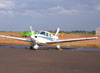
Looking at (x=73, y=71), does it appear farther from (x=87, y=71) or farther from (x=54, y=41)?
(x=54, y=41)

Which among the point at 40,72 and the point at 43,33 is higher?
the point at 43,33

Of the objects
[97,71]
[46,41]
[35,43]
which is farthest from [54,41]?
[97,71]

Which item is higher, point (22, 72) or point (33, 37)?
point (33, 37)

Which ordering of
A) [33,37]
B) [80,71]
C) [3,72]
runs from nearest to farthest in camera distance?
[3,72]
[80,71]
[33,37]

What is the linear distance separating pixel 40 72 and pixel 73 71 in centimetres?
152

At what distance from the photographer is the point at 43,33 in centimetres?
2306

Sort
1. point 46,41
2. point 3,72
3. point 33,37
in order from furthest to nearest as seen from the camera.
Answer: point 46,41 → point 33,37 → point 3,72

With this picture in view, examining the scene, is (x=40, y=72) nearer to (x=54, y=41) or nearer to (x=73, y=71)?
(x=73, y=71)

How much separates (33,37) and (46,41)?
7.00ft

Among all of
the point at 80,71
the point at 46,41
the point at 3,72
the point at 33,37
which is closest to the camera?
the point at 3,72

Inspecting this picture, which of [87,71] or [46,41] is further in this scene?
[46,41]

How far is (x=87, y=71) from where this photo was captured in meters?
8.70

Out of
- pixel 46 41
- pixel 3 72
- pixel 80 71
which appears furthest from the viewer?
pixel 46 41

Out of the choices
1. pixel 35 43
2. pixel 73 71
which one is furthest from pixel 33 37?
pixel 73 71
